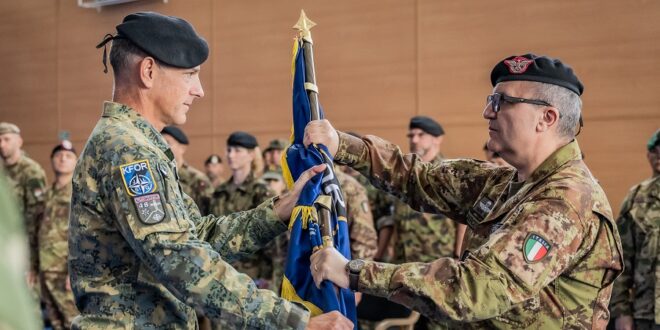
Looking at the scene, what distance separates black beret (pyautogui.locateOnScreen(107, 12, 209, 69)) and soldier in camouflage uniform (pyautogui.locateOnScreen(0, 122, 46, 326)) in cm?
497

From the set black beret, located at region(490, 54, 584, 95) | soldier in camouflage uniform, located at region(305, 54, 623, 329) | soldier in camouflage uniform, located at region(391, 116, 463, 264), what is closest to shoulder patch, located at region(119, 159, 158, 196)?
soldier in camouflage uniform, located at region(305, 54, 623, 329)

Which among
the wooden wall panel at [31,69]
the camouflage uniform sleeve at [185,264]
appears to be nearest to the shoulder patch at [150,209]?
the camouflage uniform sleeve at [185,264]

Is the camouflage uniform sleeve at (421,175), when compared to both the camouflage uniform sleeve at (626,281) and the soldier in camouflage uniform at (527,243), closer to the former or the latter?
the soldier in camouflage uniform at (527,243)

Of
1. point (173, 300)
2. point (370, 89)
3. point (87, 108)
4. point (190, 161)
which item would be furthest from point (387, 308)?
point (87, 108)

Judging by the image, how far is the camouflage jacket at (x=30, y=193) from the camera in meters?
6.54

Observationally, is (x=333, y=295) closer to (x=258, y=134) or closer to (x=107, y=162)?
(x=107, y=162)

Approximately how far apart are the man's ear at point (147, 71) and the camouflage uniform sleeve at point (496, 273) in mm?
791

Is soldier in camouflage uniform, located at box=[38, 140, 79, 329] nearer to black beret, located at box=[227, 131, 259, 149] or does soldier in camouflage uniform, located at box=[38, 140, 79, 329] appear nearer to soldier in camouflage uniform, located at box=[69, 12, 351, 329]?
black beret, located at box=[227, 131, 259, 149]

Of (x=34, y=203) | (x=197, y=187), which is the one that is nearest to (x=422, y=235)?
(x=197, y=187)

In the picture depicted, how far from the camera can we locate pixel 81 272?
6.28 ft

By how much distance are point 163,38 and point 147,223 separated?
1.75 feet

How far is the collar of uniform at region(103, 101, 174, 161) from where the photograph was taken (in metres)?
1.96

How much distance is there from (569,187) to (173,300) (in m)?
1.07

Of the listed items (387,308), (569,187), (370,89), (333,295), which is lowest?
(387,308)
